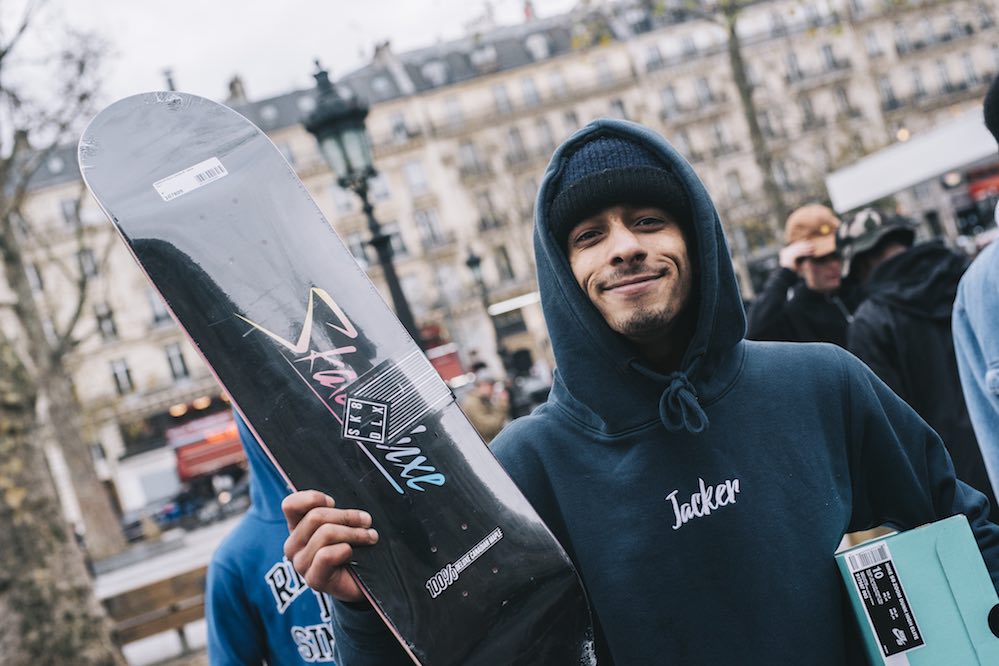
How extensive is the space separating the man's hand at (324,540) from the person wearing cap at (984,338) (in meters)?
1.58

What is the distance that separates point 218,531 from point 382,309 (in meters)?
20.2

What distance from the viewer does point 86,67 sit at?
12734 mm

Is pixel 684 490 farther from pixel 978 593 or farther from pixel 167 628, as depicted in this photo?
pixel 167 628

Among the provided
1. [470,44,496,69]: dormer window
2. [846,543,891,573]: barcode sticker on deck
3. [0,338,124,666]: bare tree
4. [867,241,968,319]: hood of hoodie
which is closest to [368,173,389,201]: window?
[470,44,496,69]: dormer window

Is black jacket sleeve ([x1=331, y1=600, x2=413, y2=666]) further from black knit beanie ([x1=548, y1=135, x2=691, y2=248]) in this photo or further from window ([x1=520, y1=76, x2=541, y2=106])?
window ([x1=520, y1=76, x2=541, y2=106])

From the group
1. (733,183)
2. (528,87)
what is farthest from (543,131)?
(733,183)

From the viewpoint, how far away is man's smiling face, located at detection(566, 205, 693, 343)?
63.0 inches

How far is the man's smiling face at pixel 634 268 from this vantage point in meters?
Answer: 1.60

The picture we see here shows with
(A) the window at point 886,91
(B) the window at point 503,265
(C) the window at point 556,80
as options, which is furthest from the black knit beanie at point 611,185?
(A) the window at point 886,91

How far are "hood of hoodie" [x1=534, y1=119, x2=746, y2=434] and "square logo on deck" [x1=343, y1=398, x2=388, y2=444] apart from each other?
375 millimetres

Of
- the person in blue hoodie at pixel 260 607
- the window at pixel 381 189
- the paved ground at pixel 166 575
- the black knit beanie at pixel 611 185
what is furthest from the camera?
the window at pixel 381 189

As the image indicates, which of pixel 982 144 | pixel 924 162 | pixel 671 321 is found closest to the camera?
pixel 671 321

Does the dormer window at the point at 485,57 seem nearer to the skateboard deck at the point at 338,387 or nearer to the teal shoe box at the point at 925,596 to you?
the skateboard deck at the point at 338,387

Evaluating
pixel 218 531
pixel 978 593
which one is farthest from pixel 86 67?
pixel 978 593
